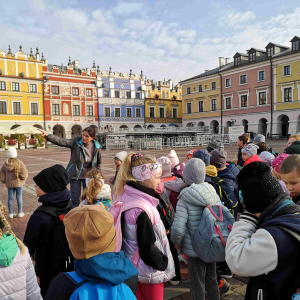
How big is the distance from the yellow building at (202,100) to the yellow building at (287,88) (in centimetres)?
933

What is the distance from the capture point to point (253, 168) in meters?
1.50

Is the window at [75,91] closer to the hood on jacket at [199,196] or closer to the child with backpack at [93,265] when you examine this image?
the hood on jacket at [199,196]

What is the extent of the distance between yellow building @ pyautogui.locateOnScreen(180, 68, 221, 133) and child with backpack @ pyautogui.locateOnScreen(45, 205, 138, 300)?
43.2 metres

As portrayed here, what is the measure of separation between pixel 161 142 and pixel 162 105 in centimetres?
2398

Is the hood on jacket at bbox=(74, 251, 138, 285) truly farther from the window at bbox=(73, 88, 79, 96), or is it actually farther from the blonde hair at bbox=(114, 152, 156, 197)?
the window at bbox=(73, 88, 79, 96)

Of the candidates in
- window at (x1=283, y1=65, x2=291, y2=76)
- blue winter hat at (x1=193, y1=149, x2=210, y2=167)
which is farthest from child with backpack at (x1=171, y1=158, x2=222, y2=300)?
window at (x1=283, y1=65, x2=291, y2=76)

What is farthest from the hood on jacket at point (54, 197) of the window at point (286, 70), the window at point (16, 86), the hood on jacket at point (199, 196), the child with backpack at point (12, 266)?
the window at point (16, 86)

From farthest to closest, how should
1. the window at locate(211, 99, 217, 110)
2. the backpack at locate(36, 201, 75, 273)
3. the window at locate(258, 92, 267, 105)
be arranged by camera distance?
the window at locate(211, 99, 217, 110), the window at locate(258, 92, 267, 105), the backpack at locate(36, 201, 75, 273)

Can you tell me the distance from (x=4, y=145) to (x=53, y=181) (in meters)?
32.0

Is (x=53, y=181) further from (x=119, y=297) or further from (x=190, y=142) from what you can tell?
(x=190, y=142)

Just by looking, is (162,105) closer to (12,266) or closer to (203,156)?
(203,156)

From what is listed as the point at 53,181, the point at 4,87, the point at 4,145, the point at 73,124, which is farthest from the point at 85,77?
the point at 53,181

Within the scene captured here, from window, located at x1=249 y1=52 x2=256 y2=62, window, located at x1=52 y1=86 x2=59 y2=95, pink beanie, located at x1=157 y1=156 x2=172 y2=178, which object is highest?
window, located at x1=249 y1=52 x2=256 y2=62

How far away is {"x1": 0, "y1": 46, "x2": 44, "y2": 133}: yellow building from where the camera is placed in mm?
36938
